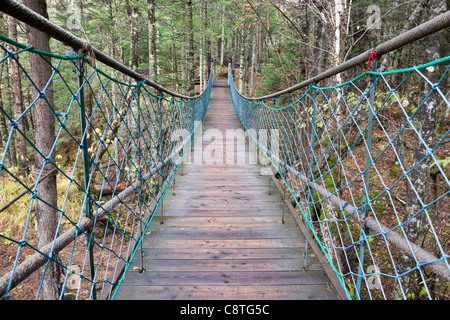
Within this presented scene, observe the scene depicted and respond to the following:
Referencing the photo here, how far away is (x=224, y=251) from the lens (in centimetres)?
204

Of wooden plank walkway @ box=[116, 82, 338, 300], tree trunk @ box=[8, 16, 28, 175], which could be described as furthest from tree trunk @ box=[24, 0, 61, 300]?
wooden plank walkway @ box=[116, 82, 338, 300]

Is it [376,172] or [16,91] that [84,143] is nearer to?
[376,172]

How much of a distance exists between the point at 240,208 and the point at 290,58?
629 cm

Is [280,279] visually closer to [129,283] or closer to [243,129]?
[129,283]

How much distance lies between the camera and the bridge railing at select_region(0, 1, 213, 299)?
0.92m

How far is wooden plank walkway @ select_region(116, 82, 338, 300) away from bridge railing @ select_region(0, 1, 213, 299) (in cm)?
18

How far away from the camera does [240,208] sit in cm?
275

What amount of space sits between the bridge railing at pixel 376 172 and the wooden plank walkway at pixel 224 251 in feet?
0.83

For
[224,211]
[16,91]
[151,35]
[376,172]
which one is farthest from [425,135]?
[16,91]

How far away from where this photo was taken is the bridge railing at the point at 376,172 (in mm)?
1005

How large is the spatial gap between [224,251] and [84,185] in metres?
1.25

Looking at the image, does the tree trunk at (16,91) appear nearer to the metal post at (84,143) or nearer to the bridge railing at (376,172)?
the metal post at (84,143)

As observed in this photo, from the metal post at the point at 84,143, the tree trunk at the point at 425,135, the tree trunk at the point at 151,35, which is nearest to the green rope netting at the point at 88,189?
the metal post at the point at 84,143
